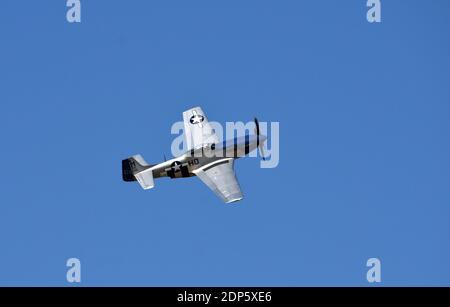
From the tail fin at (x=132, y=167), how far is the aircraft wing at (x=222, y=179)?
3.64m

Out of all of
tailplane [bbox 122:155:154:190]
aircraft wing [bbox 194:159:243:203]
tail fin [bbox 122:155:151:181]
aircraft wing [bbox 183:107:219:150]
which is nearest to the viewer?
aircraft wing [bbox 194:159:243:203]

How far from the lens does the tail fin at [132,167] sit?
7381 cm

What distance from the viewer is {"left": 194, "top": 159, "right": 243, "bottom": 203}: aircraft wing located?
70.6m

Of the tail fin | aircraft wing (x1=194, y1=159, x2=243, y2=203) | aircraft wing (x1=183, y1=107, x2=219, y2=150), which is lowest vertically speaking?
aircraft wing (x1=194, y1=159, x2=243, y2=203)

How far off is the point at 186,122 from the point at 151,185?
25.4 feet

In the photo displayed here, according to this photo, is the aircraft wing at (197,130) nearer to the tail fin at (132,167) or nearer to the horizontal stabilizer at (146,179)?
the tail fin at (132,167)

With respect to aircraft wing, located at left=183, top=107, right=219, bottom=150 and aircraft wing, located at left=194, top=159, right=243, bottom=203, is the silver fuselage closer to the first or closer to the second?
aircraft wing, located at left=194, top=159, right=243, bottom=203

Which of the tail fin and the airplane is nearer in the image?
the airplane

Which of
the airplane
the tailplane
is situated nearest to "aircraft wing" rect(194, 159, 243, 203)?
the airplane

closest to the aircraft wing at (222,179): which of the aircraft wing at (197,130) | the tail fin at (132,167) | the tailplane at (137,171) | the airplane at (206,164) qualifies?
the airplane at (206,164)

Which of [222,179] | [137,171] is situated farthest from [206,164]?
[137,171]

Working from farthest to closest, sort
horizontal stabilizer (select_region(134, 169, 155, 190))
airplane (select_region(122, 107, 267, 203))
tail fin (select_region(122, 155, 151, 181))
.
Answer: tail fin (select_region(122, 155, 151, 181)) → horizontal stabilizer (select_region(134, 169, 155, 190)) → airplane (select_region(122, 107, 267, 203))

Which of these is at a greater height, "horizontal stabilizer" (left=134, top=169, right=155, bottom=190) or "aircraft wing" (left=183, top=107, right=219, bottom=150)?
"aircraft wing" (left=183, top=107, right=219, bottom=150)
